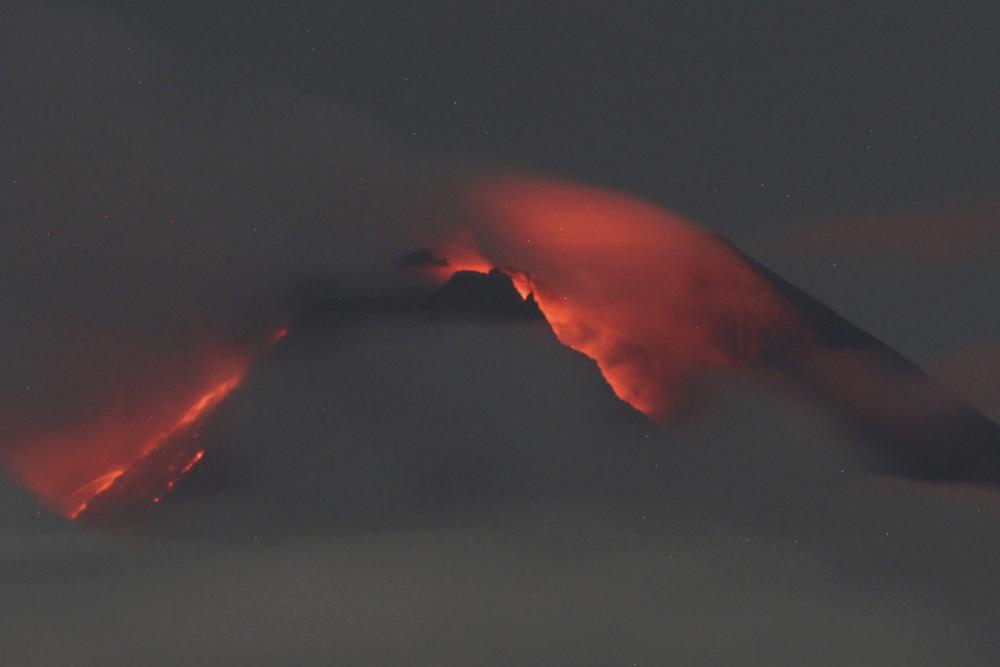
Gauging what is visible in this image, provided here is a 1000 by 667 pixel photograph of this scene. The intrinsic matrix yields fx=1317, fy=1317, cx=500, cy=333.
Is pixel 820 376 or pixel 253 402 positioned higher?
pixel 820 376

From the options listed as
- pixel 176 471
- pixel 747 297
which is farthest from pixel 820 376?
pixel 176 471

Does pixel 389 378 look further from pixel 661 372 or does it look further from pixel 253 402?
pixel 661 372

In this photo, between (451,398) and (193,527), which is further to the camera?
(451,398)

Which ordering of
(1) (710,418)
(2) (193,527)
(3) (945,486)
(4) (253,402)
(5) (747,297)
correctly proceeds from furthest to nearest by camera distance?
(5) (747,297)
(3) (945,486)
(1) (710,418)
(4) (253,402)
(2) (193,527)

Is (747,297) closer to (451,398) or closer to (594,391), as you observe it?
(594,391)

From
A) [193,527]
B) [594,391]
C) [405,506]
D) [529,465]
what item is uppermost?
[594,391]

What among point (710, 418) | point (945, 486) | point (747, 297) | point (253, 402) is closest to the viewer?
point (253, 402)

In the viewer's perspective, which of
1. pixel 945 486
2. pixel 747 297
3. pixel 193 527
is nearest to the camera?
pixel 193 527

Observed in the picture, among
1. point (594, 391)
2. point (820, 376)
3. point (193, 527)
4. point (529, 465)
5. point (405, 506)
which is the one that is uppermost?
point (820, 376)

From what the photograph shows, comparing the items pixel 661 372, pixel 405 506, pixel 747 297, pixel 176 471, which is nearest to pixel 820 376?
pixel 747 297
